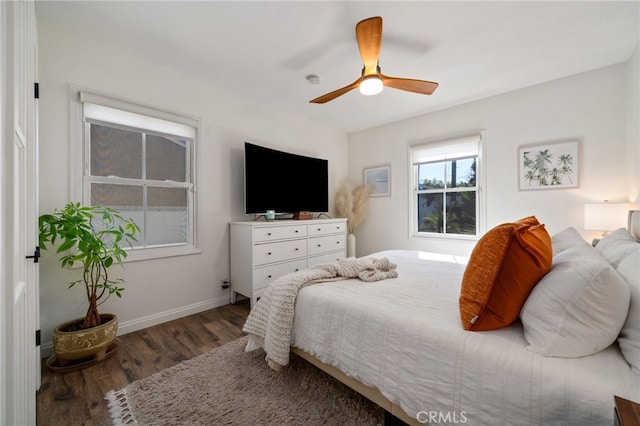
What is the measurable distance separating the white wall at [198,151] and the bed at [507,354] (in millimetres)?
1933

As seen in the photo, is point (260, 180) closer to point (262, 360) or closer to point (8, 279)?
point (262, 360)

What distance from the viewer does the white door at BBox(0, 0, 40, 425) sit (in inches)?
33.4

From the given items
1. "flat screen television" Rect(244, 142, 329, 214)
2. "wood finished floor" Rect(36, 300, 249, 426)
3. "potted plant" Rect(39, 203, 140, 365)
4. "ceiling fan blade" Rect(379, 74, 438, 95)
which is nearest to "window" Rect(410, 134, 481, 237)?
"flat screen television" Rect(244, 142, 329, 214)

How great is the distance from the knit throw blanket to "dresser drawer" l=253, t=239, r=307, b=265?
102 centimetres

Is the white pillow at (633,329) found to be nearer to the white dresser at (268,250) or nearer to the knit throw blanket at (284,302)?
the knit throw blanket at (284,302)

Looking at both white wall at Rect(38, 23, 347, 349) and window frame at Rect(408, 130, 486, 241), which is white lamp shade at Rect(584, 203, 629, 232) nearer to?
window frame at Rect(408, 130, 486, 241)

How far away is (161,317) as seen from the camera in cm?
247

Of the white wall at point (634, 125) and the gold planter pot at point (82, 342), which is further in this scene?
the white wall at point (634, 125)

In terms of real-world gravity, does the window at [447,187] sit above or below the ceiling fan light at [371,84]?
below

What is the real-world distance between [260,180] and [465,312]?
8.37 feet

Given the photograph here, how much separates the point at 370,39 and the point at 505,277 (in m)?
1.67

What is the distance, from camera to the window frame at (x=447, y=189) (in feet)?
10.6

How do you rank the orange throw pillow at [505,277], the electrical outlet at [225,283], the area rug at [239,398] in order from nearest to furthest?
the orange throw pillow at [505,277]
the area rug at [239,398]
the electrical outlet at [225,283]

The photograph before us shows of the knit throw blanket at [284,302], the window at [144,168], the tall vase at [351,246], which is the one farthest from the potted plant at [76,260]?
the tall vase at [351,246]
